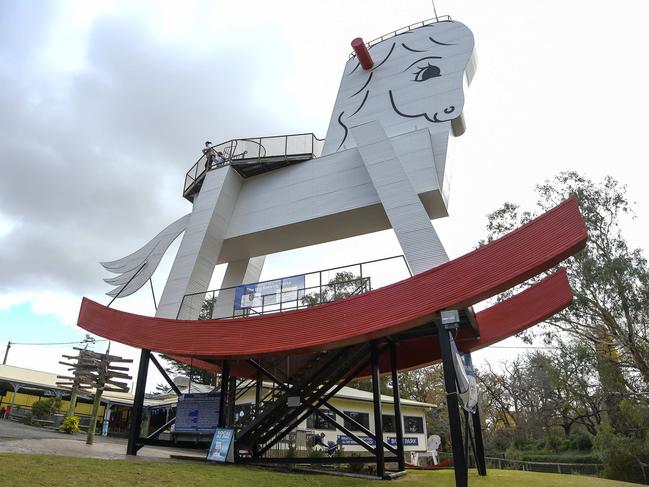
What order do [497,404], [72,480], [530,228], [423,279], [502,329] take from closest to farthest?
[72,480] < [530,228] < [423,279] < [502,329] < [497,404]

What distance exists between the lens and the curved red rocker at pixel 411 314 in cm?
884

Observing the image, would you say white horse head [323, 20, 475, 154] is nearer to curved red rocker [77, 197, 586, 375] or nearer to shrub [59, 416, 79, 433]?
curved red rocker [77, 197, 586, 375]

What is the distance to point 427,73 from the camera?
14727mm

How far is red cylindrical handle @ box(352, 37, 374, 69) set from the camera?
15648mm

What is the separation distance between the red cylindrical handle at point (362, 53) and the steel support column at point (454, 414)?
10.4 meters

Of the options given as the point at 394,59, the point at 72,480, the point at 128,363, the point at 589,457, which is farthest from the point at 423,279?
the point at 589,457

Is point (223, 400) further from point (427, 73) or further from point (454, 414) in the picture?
point (427, 73)

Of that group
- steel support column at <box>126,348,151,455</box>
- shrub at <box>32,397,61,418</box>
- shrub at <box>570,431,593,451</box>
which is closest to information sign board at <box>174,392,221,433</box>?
steel support column at <box>126,348,151,455</box>

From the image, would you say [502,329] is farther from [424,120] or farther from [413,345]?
[424,120]

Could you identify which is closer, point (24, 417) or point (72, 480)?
point (72, 480)

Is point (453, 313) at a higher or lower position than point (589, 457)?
higher

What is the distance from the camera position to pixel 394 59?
15.8 meters

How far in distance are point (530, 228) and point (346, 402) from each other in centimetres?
1725

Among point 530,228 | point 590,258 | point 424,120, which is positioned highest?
point 424,120
